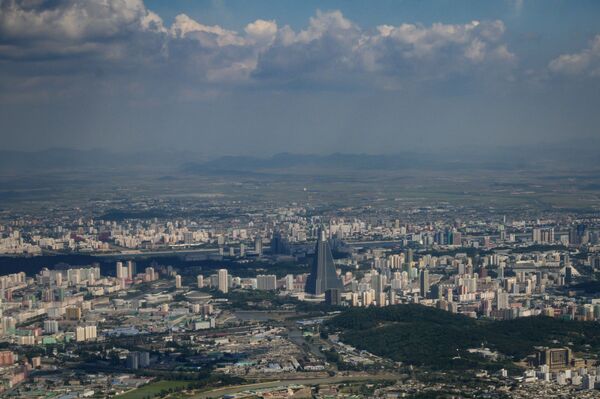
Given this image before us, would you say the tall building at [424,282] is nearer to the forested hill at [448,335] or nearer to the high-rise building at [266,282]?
the high-rise building at [266,282]

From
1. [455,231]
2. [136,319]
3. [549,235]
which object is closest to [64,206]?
[455,231]

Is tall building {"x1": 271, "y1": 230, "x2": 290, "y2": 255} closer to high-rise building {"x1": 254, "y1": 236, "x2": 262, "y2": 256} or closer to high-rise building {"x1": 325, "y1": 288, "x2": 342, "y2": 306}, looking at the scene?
high-rise building {"x1": 254, "y1": 236, "x2": 262, "y2": 256}

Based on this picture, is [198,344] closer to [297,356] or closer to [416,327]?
[297,356]

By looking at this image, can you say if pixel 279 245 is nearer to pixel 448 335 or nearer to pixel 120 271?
pixel 120 271

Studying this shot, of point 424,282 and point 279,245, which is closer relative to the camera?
point 424,282

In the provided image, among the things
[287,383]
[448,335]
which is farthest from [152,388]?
[448,335]
